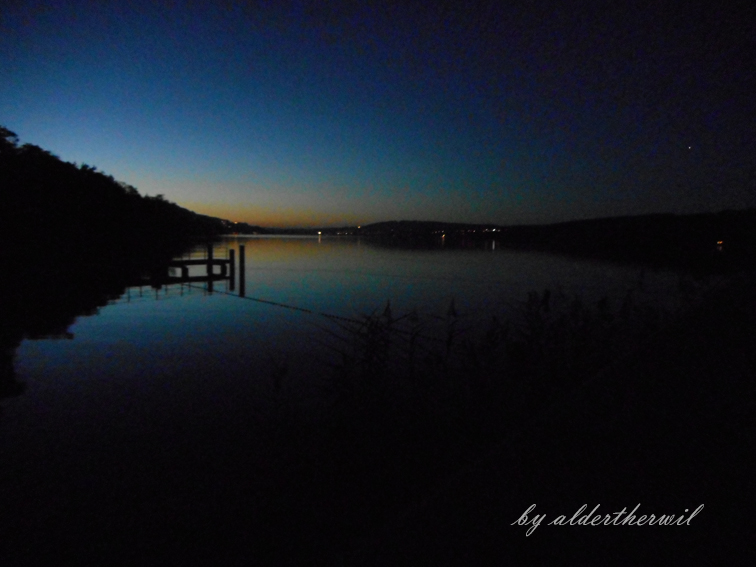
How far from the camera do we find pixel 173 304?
17.8m

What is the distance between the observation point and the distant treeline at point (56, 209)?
27906mm

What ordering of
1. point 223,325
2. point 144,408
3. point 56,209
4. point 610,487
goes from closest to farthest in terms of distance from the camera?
point 610,487, point 144,408, point 223,325, point 56,209

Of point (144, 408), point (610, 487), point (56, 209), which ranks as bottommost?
point (144, 408)

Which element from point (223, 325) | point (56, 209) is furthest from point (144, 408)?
point (56, 209)

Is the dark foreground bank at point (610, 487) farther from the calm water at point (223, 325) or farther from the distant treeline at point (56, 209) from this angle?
the distant treeline at point (56, 209)

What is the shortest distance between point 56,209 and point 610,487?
138ft

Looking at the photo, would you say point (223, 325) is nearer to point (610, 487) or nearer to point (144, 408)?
point (144, 408)

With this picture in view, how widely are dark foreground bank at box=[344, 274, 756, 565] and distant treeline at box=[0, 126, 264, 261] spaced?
33.3 metres

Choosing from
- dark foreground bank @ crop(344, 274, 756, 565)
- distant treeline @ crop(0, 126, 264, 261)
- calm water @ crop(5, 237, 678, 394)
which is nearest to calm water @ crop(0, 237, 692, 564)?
calm water @ crop(5, 237, 678, 394)

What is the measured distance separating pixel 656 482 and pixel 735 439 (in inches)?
22.0

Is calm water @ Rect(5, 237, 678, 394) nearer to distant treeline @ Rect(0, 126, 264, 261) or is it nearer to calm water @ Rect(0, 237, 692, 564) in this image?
calm water @ Rect(0, 237, 692, 564)

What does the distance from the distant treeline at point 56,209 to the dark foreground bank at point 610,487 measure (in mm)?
33271

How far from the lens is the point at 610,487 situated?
6.55ft

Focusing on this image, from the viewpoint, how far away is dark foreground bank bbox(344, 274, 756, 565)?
1709 mm
